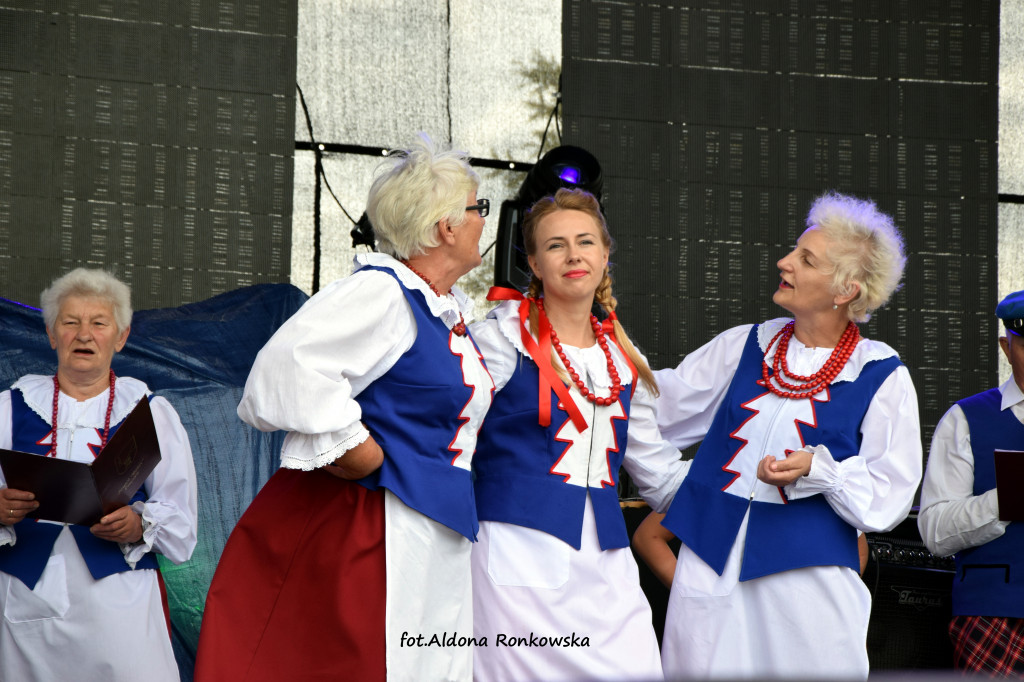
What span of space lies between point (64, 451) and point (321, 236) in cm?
199

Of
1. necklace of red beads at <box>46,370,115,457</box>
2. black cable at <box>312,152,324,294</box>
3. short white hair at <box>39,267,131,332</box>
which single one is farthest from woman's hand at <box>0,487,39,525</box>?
black cable at <box>312,152,324,294</box>

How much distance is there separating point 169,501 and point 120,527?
0.73 feet

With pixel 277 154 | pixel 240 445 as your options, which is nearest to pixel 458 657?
pixel 240 445

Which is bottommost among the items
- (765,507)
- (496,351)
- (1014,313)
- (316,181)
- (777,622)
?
(777,622)

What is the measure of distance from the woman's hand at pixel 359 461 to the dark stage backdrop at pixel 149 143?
2.57 metres

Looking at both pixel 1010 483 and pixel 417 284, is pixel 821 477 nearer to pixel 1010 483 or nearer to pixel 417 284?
pixel 1010 483

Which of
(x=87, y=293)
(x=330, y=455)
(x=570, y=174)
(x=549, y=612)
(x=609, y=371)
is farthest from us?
(x=570, y=174)

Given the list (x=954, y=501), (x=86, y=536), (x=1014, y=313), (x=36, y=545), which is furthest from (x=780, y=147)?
(x=36, y=545)

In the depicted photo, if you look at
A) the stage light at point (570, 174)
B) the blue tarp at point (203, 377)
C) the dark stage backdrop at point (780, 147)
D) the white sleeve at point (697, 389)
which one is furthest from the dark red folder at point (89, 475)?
the dark stage backdrop at point (780, 147)

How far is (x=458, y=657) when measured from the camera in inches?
87.4

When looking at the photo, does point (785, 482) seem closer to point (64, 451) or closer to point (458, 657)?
point (458, 657)

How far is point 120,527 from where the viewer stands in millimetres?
2955

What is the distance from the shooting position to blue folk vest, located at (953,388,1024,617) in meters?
3.10

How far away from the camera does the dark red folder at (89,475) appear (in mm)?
2768
